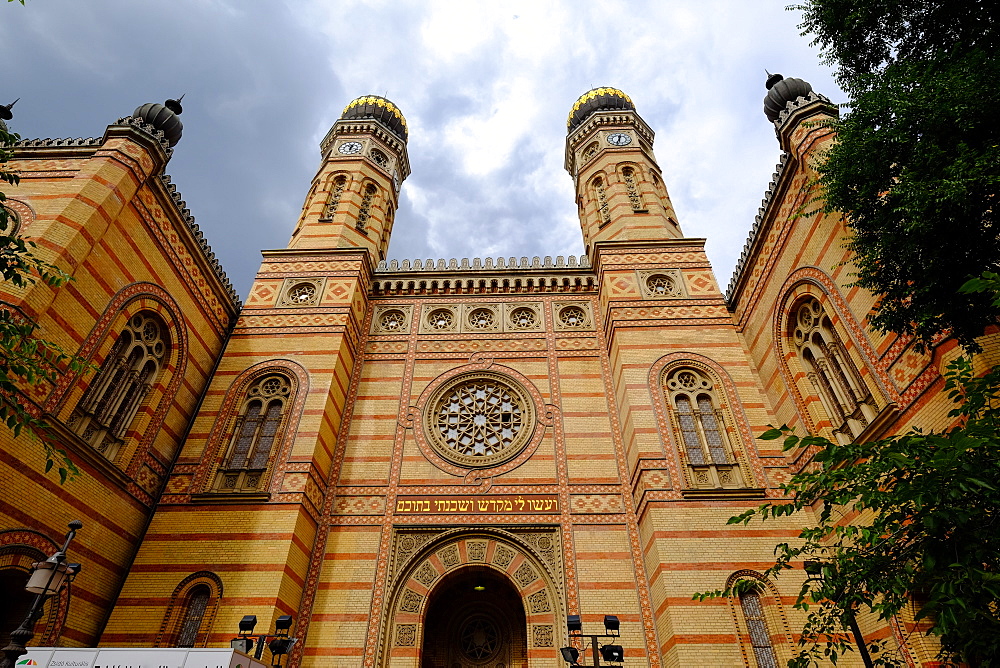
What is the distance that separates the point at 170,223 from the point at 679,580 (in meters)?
12.0

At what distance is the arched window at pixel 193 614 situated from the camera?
913cm

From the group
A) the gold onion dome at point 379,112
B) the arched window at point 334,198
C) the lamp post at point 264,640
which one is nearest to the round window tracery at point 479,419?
the lamp post at point 264,640

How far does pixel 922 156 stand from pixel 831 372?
5145 mm

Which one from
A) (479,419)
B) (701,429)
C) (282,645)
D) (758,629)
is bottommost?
(282,645)

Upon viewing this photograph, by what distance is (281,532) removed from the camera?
995cm

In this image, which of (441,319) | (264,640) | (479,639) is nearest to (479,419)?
(441,319)

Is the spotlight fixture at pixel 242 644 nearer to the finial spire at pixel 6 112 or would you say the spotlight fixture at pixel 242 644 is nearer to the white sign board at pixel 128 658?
the white sign board at pixel 128 658

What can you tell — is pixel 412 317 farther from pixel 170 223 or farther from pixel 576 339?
pixel 170 223

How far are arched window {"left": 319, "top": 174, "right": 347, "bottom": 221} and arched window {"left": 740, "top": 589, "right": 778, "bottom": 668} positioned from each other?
45.5 ft

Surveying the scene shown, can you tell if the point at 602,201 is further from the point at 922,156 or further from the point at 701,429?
the point at 922,156

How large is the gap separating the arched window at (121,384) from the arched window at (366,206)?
6.80 meters

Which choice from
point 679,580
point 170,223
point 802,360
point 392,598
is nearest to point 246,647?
point 392,598

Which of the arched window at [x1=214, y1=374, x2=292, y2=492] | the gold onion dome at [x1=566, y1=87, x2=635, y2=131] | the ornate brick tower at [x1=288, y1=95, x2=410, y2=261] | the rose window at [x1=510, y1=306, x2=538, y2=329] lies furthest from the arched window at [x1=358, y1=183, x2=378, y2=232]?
the gold onion dome at [x1=566, y1=87, x2=635, y2=131]

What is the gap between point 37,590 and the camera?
548 centimetres
